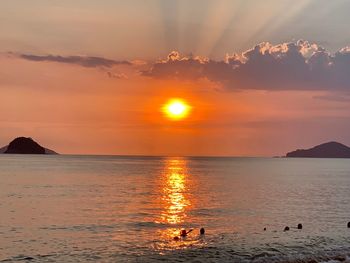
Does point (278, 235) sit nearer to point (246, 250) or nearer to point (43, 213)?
point (246, 250)

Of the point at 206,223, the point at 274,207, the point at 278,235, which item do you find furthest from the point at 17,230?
the point at 274,207

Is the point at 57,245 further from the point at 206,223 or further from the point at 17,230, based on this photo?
the point at 206,223

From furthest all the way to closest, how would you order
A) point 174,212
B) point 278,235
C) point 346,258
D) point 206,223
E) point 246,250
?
point 174,212, point 206,223, point 278,235, point 246,250, point 346,258

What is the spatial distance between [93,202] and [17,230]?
29.3m

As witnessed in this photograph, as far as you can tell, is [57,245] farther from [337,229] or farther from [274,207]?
[274,207]

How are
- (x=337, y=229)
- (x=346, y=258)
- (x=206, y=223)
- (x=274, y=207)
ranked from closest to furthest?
(x=346, y=258) → (x=337, y=229) → (x=206, y=223) → (x=274, y=207)

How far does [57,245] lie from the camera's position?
41.5m

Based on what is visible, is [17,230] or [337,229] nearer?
[17,230]

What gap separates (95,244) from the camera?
42000mm

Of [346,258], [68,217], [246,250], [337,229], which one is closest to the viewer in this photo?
[346,258]

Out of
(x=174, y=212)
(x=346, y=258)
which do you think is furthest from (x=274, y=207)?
(x=346, y=258)

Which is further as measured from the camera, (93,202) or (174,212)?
(93,202)

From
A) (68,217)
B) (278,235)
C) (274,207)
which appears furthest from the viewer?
(274,207)

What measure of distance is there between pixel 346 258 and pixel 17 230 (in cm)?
3364
